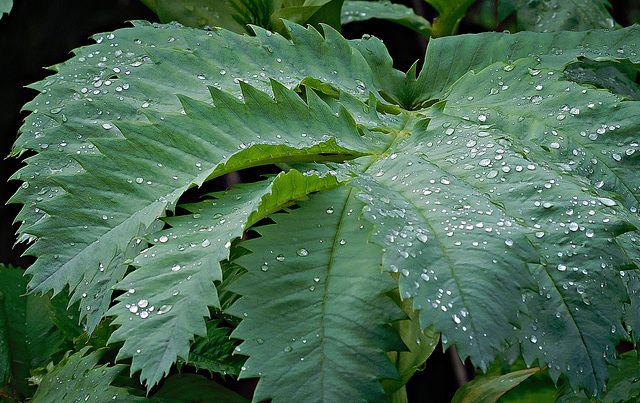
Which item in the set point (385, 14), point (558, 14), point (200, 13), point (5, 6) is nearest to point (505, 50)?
point (558, 14)

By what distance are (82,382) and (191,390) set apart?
12 centimetres

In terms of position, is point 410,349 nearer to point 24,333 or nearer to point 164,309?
point 164,309

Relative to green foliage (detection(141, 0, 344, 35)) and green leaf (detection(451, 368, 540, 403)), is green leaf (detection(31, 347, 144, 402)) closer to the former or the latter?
green leaf (detection(451, 368, 540, 403))

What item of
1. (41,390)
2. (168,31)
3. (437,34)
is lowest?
(41,390)

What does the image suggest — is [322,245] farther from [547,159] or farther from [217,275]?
[547,159]

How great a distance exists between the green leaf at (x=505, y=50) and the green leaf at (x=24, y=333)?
588mm

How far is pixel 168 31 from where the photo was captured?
727mm

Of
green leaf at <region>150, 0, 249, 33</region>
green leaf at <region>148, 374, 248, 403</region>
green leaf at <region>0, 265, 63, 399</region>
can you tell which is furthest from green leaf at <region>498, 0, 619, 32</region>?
green leaf at <region>0, 265, 63, 399</region>

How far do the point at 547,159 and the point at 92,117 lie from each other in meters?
0.46

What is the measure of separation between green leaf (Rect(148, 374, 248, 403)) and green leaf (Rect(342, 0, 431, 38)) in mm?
651

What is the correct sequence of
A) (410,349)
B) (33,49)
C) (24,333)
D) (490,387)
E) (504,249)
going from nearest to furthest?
(504,249)
(410,349)
(490,387)
(24,333)
(33,49)

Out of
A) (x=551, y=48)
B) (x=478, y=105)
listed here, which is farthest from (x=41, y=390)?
(x=551, y=48)

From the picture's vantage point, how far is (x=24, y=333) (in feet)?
2.56

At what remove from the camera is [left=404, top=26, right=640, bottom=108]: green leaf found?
0.66 meters
